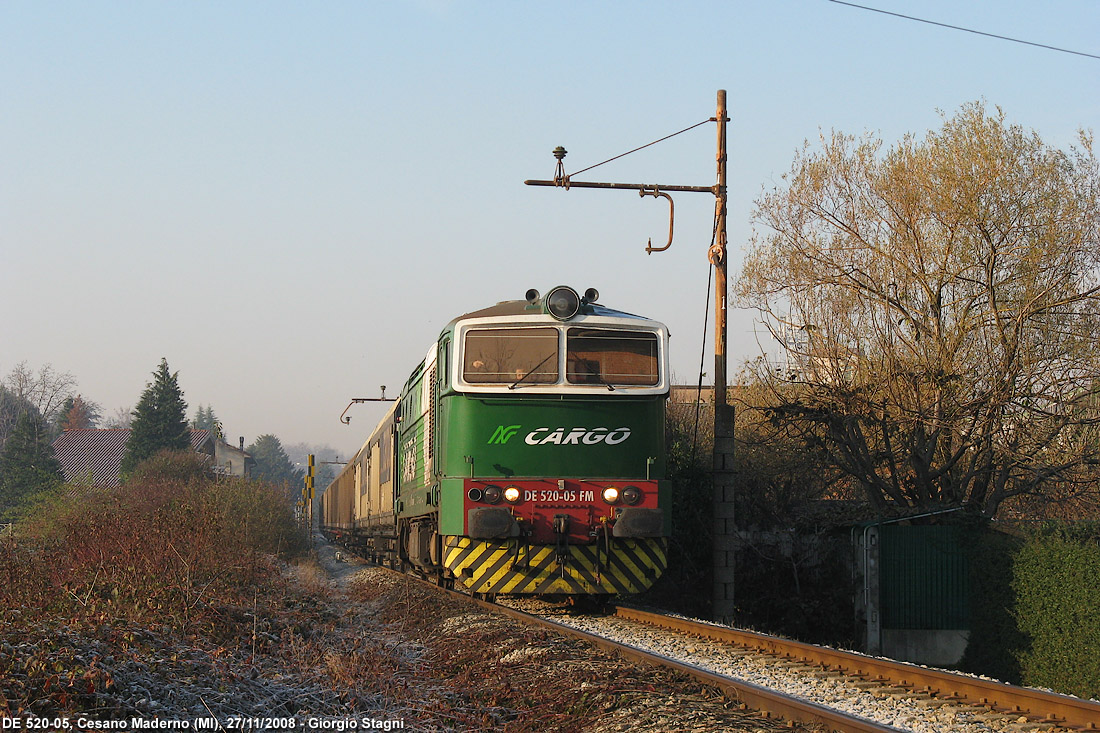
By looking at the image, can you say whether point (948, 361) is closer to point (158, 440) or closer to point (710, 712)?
point (710, 712)

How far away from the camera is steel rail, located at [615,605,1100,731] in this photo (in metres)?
6.50

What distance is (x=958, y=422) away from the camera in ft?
55.1

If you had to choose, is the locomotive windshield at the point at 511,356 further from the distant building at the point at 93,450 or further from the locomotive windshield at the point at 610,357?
the distant building at the point at 93,450

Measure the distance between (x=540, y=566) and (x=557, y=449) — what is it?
143cm

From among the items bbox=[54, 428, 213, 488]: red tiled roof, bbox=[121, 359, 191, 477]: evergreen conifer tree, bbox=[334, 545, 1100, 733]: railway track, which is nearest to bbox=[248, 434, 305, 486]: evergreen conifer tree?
bbox=[54, 428, 213, 488]: red tiled roof

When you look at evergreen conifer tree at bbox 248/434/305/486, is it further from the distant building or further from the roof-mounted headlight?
the roof-mounted headlight

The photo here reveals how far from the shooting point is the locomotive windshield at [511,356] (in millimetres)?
12289

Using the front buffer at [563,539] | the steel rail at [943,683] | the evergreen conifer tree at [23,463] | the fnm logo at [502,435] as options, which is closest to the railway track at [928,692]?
the steel rail at [943,683]

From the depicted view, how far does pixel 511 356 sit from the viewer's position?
40.6ft

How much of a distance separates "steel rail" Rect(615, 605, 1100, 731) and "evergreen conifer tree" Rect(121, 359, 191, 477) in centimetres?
6264

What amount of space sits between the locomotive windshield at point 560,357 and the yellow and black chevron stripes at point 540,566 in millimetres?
1959

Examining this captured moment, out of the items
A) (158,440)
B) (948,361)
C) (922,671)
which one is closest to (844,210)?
(948,361)

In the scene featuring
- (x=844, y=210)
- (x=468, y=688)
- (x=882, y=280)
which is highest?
(x=844, y=210)

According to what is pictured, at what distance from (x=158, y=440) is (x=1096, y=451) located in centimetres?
6167
